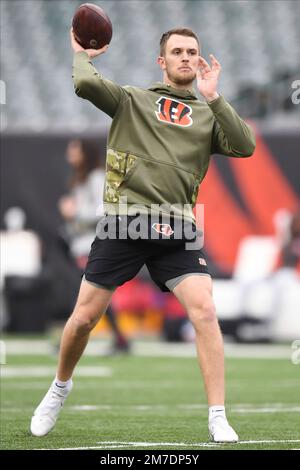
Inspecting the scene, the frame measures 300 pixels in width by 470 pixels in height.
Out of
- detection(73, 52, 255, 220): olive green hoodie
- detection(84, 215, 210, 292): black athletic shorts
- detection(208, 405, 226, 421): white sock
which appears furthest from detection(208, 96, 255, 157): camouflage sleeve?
detection(208, 405, 226, 421): white sock

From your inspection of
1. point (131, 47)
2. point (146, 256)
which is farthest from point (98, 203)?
point (131, 47)

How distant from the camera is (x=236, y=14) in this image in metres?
19.8

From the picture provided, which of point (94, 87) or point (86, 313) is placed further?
point (86, 313)

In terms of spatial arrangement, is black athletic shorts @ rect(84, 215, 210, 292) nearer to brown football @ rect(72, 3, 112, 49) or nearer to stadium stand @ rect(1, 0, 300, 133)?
brown football @ rect(72, 3, 112, 49)

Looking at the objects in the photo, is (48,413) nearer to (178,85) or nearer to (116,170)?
(116,170)

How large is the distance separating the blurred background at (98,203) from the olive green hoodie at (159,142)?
18.9ft

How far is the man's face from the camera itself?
5.28 meters

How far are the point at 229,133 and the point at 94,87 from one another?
2.10ft

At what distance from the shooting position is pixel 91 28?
5.25 m

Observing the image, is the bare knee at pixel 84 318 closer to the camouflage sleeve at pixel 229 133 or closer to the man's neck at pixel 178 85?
the camouflage sleeve at pixel 229 133

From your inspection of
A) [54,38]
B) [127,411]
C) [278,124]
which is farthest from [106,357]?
[54,38]

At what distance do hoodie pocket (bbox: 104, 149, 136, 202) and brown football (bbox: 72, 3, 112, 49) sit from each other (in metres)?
0.50

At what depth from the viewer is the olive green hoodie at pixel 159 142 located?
17.1 ft
